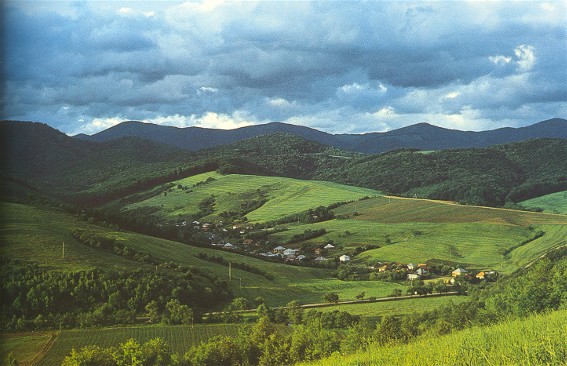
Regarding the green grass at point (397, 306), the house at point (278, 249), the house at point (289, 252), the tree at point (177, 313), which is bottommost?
the green grass at point (397, 306)

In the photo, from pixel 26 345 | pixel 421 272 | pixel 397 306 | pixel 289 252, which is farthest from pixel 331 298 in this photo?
pixel 26 345

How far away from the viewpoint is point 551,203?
186 m

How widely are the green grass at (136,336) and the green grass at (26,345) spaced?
117 centimetres

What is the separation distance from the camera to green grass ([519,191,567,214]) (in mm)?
173438

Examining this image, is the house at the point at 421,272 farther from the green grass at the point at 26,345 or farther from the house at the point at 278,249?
the green grass at the point at 26,345

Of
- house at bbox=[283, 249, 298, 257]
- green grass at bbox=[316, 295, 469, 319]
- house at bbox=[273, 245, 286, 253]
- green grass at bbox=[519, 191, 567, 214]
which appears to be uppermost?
green grass at bbox=[519, 191, 567, 214]

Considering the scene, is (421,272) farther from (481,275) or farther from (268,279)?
(268,279)

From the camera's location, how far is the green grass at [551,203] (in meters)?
173

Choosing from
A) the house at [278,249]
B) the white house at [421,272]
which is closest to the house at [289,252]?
the house at [278,249]

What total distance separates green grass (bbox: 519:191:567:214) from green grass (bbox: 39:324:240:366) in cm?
13883

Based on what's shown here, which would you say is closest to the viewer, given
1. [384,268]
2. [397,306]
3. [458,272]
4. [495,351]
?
[495,351]

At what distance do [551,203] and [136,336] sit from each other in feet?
544

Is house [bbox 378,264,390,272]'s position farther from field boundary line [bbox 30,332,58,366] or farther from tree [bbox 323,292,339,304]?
field boundary line [bbox 30,332,58,366]

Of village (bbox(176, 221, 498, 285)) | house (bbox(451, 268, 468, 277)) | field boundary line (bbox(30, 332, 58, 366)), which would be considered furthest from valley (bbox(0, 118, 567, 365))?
house (bbox(451, 268, 468, 277))
